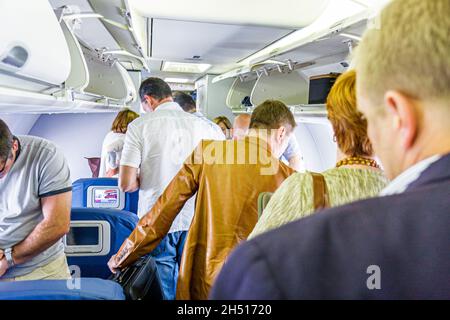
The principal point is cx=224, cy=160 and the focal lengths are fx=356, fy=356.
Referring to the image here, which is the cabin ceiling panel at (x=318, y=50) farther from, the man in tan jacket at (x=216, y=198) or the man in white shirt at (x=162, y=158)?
the man in white shirt at (x=162, y=158)

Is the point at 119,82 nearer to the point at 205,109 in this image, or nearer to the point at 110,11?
the point at 205,109

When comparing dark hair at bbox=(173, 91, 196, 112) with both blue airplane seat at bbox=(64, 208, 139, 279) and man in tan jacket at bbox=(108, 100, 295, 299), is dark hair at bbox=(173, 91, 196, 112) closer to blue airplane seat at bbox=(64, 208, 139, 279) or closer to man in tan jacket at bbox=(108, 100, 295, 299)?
blue airplane seat at bbox=(64, 208, 139, 279)

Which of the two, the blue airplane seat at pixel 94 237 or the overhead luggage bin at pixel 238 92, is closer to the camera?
the blue airplane seat at pixel 94 237

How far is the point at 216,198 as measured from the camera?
5.90 ft

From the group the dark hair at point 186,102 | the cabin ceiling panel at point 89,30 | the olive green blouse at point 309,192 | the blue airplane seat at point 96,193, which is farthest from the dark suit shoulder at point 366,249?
the dark hair at point 186,102

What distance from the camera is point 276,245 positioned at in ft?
1.42

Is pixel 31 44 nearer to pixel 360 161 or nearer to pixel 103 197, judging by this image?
pixel 360 161

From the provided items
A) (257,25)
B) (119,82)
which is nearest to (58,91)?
(257,25)

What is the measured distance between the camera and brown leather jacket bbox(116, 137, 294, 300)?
5.88 feet

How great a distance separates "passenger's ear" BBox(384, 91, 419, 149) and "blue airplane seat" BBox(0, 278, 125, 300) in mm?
1035

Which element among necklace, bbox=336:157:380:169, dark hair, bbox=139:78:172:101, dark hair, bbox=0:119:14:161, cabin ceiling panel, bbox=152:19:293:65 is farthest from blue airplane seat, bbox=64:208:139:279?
necklace, bbox=336:157:380:169

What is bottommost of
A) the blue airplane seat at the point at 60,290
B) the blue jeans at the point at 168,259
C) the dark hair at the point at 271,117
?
the blue jeans at the point at 168,259

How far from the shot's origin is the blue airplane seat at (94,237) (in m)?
2.31

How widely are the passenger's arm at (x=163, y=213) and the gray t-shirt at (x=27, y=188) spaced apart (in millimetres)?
491
